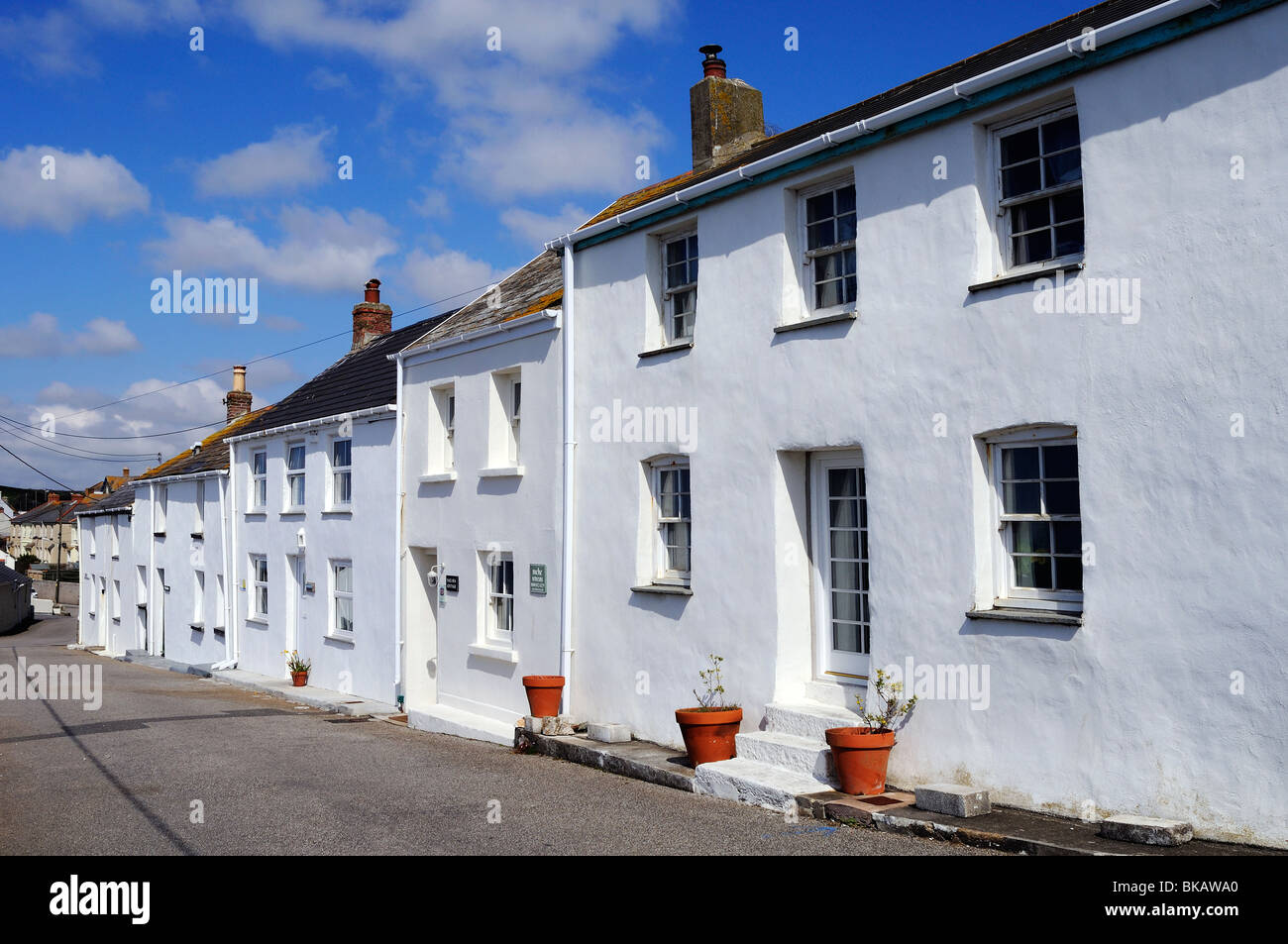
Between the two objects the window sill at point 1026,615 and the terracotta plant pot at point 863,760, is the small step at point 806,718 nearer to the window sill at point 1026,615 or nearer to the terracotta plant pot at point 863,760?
the terracotta plant pot at point 863,760

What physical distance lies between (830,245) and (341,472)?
12939 millimetres

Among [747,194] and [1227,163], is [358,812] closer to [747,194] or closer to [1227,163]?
[747,194]

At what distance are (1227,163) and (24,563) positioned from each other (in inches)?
4069

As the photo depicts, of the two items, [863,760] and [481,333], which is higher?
[481,333]

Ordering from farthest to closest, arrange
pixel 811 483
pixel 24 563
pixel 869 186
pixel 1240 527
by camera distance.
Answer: pixel 24 563, pixel 811 483, pixel 869 186, pixel 1240 527

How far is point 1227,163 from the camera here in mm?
7297

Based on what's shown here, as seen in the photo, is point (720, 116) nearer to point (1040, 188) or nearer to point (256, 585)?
point (1040, 188)

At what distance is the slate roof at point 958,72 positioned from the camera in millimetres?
9404

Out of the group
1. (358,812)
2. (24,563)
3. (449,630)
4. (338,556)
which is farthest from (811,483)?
(24,563)

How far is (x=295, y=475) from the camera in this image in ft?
74.8

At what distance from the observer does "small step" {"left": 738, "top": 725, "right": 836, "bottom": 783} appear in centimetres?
948

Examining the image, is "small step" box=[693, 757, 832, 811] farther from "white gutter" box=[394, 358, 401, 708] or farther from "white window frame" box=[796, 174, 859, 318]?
"white gutter" box=[394, 358, 401, 708]

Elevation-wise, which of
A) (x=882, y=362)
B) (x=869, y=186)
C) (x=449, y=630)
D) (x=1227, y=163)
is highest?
(x=869, y=186)

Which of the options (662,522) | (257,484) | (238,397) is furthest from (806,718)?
(238,397)
